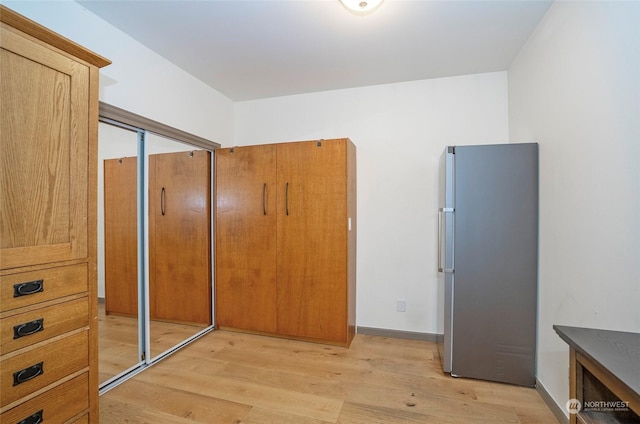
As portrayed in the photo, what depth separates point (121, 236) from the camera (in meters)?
2.17

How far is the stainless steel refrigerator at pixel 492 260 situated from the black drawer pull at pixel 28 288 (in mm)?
2352

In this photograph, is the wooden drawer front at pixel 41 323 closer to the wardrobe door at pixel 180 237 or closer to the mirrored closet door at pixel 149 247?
the mirrored closet door at pixel 149 247

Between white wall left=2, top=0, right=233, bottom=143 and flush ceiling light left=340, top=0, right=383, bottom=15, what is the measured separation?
164 centimetres

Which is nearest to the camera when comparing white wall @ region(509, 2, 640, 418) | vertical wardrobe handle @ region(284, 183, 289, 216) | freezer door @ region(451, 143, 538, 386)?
white wall @ region(509, 2, 640, 418)

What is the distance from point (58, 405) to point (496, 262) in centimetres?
263

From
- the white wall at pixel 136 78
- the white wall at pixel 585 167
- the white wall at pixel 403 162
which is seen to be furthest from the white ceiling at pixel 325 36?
the white wall at pixel 585 167

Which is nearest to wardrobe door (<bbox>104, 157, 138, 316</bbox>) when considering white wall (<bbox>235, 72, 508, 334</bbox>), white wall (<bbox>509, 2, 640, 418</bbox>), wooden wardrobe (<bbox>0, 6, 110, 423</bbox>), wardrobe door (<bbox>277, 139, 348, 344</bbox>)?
wooden wardrobe (<bbox>0, 6, 110, 423</bbox>)

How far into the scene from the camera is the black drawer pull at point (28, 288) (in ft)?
3.69

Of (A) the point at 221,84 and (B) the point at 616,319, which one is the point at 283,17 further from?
(B) the point at 616,319

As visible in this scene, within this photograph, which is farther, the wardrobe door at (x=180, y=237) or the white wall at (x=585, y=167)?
the wardrobe door at (x=180, y=237)

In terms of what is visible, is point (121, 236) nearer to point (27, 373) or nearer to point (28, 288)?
point (28, 288)

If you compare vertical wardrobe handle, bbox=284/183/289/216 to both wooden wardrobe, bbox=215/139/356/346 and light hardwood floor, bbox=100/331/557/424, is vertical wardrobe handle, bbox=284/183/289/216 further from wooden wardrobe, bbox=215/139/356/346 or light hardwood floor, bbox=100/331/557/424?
light hardwood floor, bbox=100/331/557/424

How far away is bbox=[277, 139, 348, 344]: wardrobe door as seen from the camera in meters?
2.62

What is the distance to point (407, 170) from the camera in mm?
2840
